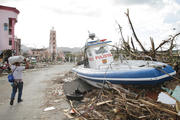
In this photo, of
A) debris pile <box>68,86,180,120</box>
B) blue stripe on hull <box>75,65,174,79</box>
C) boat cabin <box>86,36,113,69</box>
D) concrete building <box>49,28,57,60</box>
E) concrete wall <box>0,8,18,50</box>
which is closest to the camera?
debris pile <box>68,86,180,120</box>

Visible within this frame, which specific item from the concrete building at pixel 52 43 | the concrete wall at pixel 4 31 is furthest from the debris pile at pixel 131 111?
the concrete building at pixel 52 43

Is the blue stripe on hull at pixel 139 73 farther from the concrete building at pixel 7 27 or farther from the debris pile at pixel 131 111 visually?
the concrete building at pixel 7 27

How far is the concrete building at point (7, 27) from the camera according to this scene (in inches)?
965

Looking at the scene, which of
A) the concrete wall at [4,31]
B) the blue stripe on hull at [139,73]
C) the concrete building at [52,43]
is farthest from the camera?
the concrete building at [52,43]

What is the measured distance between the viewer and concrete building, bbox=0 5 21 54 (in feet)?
80.4

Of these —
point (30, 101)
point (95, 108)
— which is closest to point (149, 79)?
point (95, 108)

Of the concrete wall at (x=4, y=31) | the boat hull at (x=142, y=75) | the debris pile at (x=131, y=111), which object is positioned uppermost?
the concrete wall at (x=4, y=31)

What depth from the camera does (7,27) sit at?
979 inches

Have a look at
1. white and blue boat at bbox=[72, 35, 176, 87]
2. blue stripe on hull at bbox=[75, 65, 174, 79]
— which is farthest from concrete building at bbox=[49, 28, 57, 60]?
blue stripe on hull at bbox=[75, 65, 174, 79]

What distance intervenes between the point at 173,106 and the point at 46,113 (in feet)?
11.5

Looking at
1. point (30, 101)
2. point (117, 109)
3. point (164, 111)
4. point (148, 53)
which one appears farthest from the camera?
point (148, 53)

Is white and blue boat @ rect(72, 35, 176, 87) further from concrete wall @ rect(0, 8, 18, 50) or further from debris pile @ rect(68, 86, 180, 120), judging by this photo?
concrete wall @ rect(0, 8, 18, 50)

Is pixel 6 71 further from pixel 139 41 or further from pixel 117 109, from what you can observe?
pixel 117 109

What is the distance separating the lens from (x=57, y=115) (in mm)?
4359
